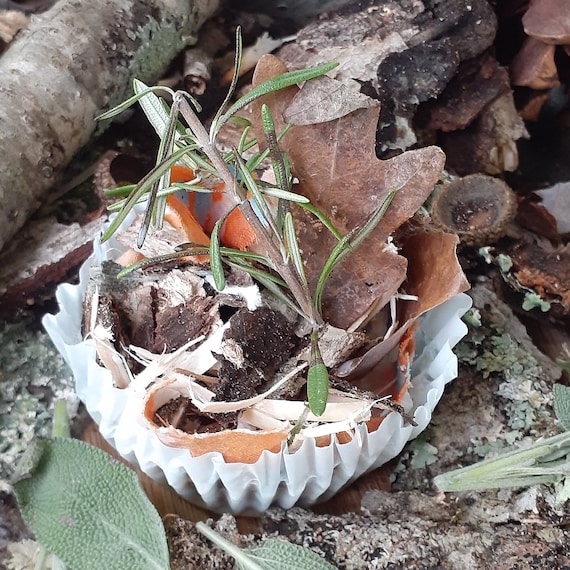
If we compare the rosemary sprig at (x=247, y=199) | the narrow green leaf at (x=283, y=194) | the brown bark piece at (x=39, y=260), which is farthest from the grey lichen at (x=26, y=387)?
the narrow green leaf at (x=283, y=194)

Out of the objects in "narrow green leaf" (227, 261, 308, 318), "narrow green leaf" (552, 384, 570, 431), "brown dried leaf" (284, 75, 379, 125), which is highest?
"brown dried leaf" (284, 75, 379, 125)

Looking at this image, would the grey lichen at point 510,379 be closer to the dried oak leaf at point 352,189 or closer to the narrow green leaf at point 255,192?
the dried oak leaf at point 352,189

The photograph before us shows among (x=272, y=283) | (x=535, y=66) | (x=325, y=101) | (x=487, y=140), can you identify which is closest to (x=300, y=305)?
(x=272, y=283)

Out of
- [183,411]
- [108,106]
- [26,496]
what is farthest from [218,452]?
[108,106]

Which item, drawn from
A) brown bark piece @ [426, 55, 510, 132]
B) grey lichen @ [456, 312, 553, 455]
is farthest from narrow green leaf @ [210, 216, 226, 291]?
brown bark piece @ [426, 55, 510, 132]

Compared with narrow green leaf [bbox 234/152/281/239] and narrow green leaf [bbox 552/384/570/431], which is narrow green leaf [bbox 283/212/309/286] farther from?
narrow green leaf [bbox 552/384/570/431]

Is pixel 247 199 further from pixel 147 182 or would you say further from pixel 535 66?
pixel 535 66

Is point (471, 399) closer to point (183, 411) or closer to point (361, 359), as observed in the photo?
point (361, 359)

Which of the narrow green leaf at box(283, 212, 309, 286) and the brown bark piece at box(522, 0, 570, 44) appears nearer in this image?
the narrow green leaf at box(283, 212, 309, 286)
